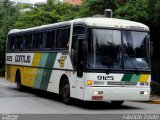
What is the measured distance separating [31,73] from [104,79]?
7.49m

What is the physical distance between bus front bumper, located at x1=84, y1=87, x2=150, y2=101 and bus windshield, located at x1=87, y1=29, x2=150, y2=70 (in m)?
0.75

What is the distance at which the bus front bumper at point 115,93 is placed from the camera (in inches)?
585

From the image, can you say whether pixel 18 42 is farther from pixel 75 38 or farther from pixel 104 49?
pixel 104 49

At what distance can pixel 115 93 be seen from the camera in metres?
15.1

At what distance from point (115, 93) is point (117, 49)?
1.57 m

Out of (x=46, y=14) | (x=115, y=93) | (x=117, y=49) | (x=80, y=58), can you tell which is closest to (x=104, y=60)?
(x=117, y=49)

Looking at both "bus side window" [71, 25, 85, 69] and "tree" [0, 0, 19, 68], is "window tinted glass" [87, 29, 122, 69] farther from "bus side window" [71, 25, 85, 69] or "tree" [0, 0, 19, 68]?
"tree" [0, 0, 19, 68]

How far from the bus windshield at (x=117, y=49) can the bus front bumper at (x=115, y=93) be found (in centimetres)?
75

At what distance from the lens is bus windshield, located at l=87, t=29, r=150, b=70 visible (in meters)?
15.1

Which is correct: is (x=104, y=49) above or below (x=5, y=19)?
below

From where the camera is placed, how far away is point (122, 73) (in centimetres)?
→ 1530

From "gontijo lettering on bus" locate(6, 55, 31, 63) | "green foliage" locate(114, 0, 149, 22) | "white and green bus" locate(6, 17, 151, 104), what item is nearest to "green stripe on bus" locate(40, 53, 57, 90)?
"white and green bus" locate(6, 17, 151, 104)

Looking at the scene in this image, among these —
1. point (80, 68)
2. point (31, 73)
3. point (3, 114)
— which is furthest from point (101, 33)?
point (31, 73)

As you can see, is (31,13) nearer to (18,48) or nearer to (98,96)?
(18,48)
